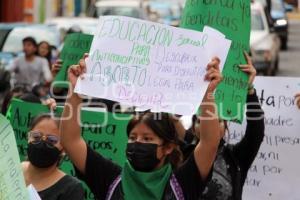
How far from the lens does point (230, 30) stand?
4359 millimetres

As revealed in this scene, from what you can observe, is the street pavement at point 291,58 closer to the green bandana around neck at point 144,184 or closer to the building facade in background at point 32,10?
the building facade in background at point 32,10

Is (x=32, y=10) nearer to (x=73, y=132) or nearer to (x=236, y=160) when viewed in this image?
(x=236, y=160)

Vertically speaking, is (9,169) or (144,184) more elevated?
(9,169)

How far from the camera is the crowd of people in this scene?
12.5 feet

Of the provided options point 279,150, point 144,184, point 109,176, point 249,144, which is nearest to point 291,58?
point 279,150

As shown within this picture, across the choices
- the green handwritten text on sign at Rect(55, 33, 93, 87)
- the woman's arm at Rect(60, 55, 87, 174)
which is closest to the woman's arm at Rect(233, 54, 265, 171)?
the woman's arm at Rect(60, 55, 87, 174)

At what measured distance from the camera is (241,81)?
4.25 meters

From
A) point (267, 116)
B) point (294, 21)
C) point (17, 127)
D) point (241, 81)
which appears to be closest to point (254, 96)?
point (241, 81)

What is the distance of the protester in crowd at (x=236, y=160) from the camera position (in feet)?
13.9

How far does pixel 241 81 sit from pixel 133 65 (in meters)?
0.58

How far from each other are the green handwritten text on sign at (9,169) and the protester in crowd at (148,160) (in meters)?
0.64

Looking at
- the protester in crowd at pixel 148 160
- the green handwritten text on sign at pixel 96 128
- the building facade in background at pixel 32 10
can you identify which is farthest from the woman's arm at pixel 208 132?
the building facade in background at pixel 32 10

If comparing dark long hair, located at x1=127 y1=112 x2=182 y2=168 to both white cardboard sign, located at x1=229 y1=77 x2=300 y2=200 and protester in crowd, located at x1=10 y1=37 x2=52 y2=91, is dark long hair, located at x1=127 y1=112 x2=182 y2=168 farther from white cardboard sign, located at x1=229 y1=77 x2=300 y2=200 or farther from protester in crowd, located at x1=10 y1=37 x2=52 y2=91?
protester in crowd, located at x1=10 y1=37 x2=52 y2=91

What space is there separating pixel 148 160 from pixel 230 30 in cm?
88
